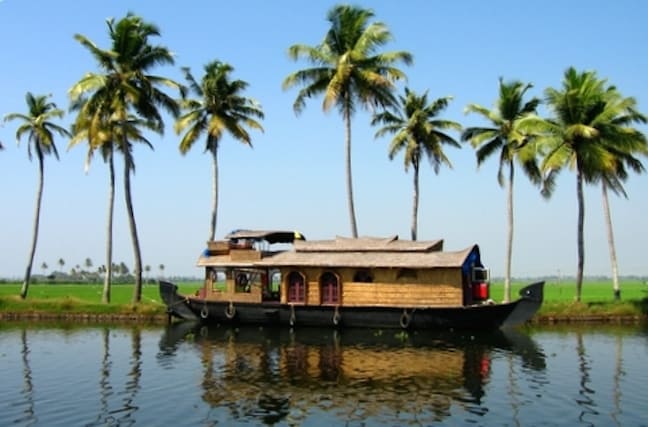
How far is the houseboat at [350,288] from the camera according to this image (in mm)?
25219

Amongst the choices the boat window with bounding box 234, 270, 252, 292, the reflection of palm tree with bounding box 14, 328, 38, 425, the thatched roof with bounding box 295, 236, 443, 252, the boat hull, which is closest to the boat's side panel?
the boat hull

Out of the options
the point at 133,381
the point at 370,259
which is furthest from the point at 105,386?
the point at 370,259

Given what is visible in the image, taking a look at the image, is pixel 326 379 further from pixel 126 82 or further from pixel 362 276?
pixel 126 82

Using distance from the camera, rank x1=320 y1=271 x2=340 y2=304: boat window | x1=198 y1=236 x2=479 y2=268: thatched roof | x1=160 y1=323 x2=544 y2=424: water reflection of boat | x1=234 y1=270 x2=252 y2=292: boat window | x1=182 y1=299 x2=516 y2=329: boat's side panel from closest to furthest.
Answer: x1=160 y1=323 x2=544 y2=424: water reflection of boat
x1=182 y1=299 x2=516 y2=329: boat's side panel
x1=198 y1=236 x2=479 y2=268: thatched roof
x1=320 y1=271 x2=340 y2=304: boat window
x1=234 y1=270 x2=252 y2=292: boat window

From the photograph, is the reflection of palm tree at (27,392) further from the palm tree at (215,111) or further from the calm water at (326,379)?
the palm tree at (215,111)

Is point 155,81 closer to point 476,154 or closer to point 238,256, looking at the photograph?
point 238,256

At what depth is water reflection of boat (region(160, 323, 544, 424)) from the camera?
13039mm

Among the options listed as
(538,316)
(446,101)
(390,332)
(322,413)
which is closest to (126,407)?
(322,413)

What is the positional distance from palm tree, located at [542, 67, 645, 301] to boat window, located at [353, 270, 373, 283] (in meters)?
10.3

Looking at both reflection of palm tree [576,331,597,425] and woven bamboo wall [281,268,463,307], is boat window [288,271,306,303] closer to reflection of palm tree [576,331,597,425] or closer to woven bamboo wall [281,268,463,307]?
woven bamboo wall [281,268,463,307]

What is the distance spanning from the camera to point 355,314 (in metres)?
26.2

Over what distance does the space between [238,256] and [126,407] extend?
1642cm

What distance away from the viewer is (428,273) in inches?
1017

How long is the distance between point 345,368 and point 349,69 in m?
17.3
